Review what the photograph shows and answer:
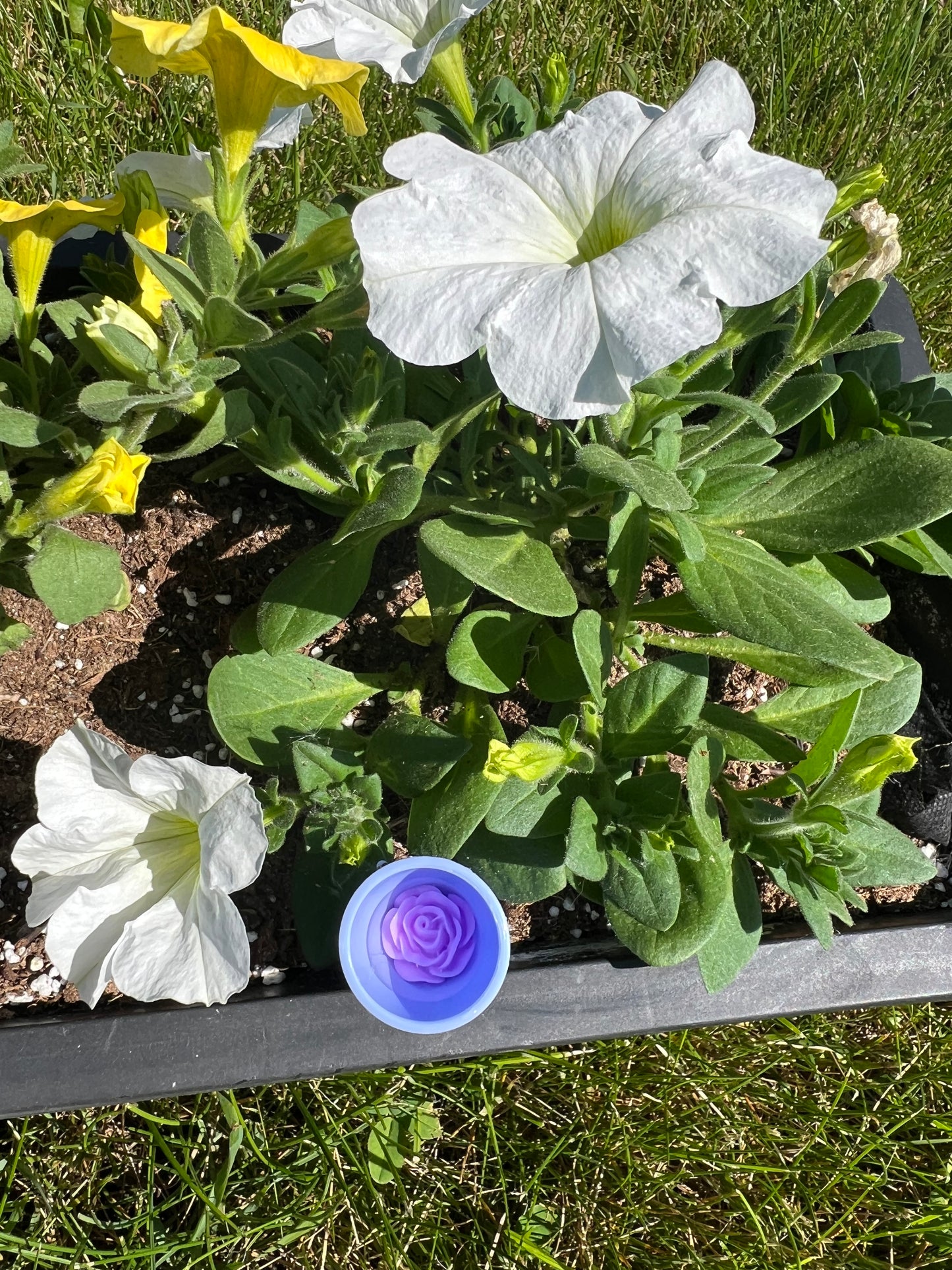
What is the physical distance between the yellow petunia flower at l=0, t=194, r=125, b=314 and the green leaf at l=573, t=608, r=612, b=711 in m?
0.65

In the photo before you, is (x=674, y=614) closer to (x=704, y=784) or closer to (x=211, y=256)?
(x=704, y=784)

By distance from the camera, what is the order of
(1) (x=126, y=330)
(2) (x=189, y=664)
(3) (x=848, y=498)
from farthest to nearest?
(2) (x=189, y=664)
(3) (x=848, y=498)
(1) (x=126, y=330)

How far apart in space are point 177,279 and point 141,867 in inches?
24.0

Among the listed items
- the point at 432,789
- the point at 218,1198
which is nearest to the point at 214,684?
the point at 432,789

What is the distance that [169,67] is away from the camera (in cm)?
104

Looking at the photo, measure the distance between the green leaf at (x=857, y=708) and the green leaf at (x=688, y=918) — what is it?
8.9 inches

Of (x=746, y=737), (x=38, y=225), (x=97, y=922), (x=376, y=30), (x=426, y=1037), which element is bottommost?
(x=426, y=1037)

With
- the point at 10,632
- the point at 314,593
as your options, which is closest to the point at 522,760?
the point at 314,593

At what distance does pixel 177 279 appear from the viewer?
103 centimetres

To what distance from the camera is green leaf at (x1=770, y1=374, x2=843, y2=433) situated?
1211mm

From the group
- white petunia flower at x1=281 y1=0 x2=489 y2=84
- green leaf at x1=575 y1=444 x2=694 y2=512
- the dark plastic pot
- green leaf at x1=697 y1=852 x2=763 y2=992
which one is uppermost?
white petunia flower at x1=281 y1=0 x2=489 y2=84

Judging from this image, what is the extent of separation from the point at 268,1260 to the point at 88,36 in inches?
84.7

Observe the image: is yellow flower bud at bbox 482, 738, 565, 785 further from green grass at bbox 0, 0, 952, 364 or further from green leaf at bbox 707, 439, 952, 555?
green grass at bbox 0, 0, 952, 364

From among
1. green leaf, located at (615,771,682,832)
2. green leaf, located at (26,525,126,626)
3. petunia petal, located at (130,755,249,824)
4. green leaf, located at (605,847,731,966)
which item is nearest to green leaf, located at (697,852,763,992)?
green leaf, located at (605,847,731,966)
